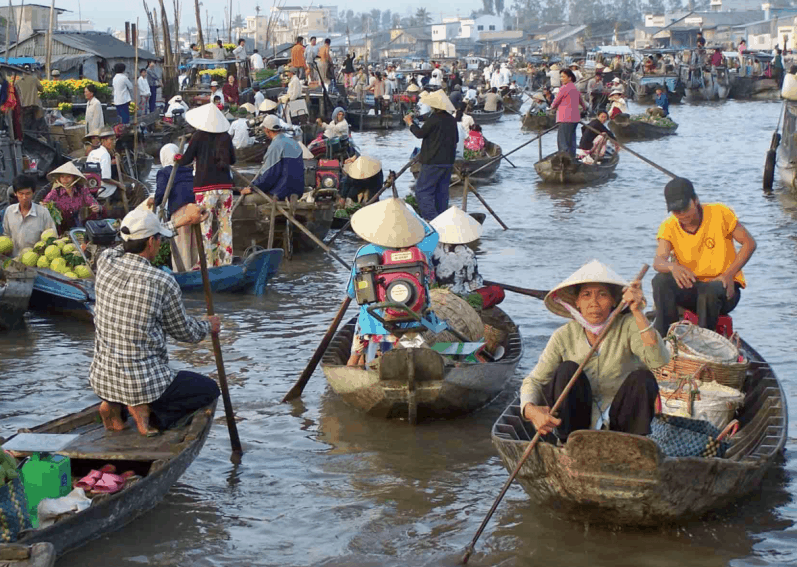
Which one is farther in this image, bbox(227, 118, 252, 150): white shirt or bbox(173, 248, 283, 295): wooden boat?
bbox(227, 118, 252, 150): white shirt

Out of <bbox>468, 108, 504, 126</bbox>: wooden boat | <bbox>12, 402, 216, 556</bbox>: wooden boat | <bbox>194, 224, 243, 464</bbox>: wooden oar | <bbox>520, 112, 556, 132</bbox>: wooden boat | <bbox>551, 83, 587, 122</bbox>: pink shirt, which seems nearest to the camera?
<bbox>12, 402, 216, 556</bbox>: wooden boat

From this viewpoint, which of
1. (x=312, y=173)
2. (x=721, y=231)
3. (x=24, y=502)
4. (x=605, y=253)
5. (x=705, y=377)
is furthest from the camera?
(x=312, y=173)

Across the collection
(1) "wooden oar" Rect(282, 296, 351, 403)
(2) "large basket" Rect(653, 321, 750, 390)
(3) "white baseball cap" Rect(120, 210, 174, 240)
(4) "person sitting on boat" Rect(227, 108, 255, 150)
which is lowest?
(1) "wooden oar" Rect(282, 296, 351, 403)

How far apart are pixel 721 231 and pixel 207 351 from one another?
160 inches

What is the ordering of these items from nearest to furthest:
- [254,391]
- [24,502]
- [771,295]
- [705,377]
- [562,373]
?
[24,502] → [562,373] → [705,377] → [254,391] → [771,295]

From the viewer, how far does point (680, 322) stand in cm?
635

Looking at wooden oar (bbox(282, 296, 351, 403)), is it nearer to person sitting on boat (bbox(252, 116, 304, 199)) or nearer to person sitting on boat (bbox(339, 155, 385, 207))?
person sitting on boat (bbox(252, 116, 304, 199))

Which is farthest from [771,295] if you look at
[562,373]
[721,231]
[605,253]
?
[562,373]

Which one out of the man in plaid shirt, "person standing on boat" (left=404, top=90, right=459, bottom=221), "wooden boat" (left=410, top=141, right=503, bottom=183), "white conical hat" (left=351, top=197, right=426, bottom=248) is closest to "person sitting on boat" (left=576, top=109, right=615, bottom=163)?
"wooden boat" (left=410, top=141, right=503, bottom=183)

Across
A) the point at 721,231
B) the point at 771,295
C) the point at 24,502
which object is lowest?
the point at 771,295

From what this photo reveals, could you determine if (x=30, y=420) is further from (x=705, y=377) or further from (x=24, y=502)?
(x=705, y=377)

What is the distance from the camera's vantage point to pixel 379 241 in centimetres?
662

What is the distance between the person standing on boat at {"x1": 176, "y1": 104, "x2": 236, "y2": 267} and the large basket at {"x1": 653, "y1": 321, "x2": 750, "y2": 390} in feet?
16.3

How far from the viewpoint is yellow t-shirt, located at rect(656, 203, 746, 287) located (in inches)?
259
